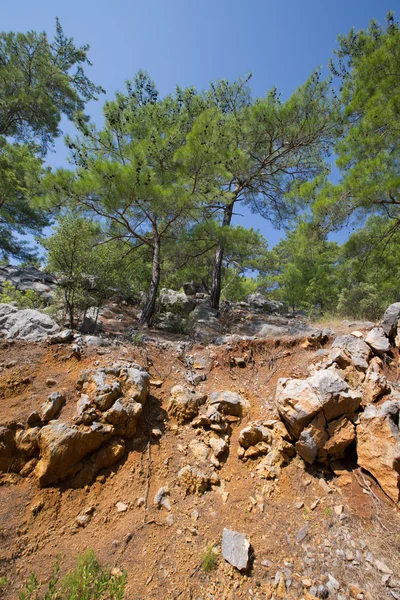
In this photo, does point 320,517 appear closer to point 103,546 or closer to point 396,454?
point 396,454

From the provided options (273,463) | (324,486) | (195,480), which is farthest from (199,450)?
(324,486)

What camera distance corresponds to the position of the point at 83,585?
2.00m

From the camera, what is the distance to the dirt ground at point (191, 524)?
2100 mm

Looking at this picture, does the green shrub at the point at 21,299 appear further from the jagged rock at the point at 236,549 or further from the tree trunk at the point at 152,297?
the jagged rock at the point at 236,549

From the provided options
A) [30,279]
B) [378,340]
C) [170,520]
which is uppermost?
[30,279]

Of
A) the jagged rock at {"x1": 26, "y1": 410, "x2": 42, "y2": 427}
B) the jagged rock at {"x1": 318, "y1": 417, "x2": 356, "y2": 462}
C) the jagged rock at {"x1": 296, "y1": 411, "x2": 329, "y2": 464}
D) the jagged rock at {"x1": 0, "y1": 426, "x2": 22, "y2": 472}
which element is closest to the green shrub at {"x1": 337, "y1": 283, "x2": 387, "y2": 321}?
the jagged rock at {"x1": 318, "y1": 417, "x2": 356, "y2": 462}

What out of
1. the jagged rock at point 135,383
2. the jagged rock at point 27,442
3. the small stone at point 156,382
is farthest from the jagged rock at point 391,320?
the jagged rock at point 27,442

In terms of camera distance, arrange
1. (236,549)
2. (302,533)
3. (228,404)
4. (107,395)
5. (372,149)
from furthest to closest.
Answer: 1. (372,149)
2. (228,404)
3. (107,395)
4. (302,533)
5. (236,549)

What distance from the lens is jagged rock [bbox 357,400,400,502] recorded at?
249 centimetres

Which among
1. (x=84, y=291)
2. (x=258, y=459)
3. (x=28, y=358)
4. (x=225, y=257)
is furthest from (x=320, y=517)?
(x=225, y=257)

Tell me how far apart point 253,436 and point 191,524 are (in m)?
1.15

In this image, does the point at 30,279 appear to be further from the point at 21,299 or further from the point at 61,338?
the point at 61,338

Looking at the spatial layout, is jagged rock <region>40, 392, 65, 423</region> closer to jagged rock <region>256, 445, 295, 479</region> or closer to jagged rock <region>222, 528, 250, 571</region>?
jagged rock <region>222, 528, 250, 571</region>

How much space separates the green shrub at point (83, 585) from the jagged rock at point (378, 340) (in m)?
3.88
